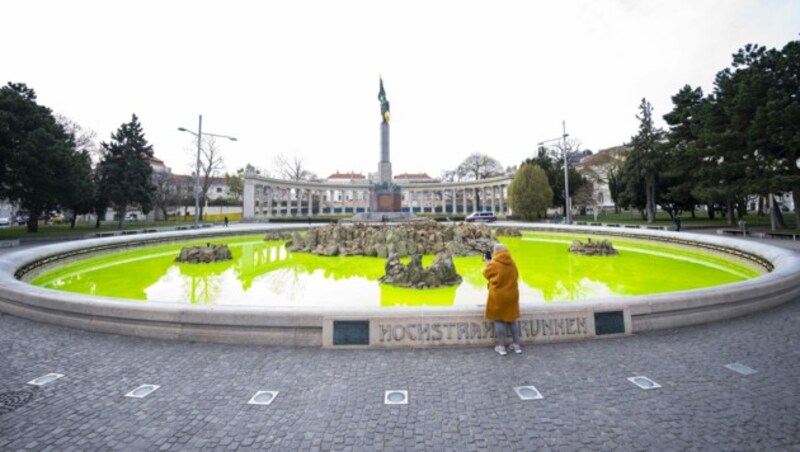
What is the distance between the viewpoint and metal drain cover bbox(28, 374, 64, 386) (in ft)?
14.8

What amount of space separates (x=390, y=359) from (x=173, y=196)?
72214 millimetres

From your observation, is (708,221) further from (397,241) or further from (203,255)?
(203,255)

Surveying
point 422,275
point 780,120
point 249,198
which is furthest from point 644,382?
point 249,198

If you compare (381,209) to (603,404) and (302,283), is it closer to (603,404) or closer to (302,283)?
(302,283)

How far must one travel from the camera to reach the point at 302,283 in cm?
1102

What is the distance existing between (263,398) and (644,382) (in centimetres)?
462

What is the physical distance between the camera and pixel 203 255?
50.5 ft

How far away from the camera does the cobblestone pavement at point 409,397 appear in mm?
3334

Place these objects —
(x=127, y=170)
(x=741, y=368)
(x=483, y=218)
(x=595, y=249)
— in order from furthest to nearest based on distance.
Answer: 1. (x=483, y=218)
2. (x=127, y=170)
3. (x=595, y=249)
4. (x=741, y=368)

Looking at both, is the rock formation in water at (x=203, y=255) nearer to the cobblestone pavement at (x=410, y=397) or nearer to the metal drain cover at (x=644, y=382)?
the cobblestone pavement at (x=410, y=397)

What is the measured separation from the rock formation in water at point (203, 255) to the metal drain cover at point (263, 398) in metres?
12.8

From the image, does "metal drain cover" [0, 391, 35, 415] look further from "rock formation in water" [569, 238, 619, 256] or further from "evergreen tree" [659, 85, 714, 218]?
"evergreen tree" [659, 85, 714, 218]

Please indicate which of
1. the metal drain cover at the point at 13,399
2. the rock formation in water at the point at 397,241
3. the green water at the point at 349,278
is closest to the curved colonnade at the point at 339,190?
the rock formation in water at the point at 397,241

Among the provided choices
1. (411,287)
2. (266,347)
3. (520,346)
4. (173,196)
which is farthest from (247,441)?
(173,196)
